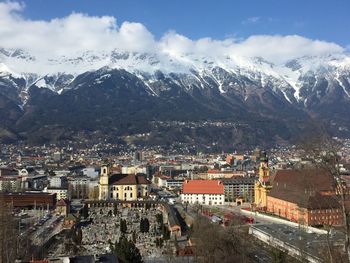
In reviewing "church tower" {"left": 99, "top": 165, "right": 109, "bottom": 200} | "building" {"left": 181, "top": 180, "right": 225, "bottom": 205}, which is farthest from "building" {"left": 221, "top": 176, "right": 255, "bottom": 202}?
"church tower" {"left": 99, "top": 165, "right": 109, "bottom": 200}

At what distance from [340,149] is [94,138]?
18826 cm

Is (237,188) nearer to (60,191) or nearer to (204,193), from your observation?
(204,193)

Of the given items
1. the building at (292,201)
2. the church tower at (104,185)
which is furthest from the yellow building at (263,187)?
the church tower at (104,185)

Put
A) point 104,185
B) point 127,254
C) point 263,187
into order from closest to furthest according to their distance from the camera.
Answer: point 127,254
point 263,187
point 104,185

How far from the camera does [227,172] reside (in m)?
106

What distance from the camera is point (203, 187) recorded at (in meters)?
74.2

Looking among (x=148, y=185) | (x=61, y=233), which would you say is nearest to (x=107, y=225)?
(x=61, y=233)

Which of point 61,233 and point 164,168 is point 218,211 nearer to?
point 61,233

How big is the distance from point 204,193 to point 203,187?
0.83 m

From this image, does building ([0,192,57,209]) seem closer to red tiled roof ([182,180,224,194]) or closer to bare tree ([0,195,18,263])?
red tiled roof ([182,180,224,194])

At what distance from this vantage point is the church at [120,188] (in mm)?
79312

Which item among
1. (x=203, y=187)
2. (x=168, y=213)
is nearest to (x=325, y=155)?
(x=168, y=213)

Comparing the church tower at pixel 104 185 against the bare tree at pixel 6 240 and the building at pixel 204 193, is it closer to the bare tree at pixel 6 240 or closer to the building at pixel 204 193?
the building at pixel 204 193

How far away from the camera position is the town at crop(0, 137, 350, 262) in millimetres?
27922
